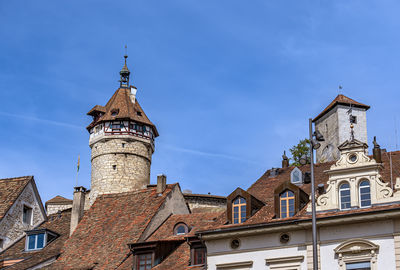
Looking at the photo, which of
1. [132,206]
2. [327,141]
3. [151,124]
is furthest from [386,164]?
[151,124]

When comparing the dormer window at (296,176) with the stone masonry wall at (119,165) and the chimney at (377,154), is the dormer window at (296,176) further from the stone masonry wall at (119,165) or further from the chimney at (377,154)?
the stone masonry wall at (119,165)

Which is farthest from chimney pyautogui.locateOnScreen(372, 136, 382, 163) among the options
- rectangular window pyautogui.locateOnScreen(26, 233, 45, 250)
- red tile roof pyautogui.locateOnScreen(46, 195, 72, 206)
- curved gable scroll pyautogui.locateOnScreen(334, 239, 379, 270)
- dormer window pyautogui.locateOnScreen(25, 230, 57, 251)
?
red tile roof pyautogui.locateOnScreen(46, 195, 72, 206)

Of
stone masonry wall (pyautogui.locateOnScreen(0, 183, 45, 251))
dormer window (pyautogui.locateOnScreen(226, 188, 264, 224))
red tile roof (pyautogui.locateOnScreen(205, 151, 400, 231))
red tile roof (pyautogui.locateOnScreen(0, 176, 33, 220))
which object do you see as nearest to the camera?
red tile roof (pyautogui.locateOnScreen(205, 151, 400, 231))

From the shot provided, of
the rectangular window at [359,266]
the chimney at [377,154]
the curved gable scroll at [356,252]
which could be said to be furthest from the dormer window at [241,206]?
the chimney at [377,154]

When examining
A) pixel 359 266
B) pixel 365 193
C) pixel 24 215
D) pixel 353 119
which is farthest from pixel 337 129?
pixel 359 266

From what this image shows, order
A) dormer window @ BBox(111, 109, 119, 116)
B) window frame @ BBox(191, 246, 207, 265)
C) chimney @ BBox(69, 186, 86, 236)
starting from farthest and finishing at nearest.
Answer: dormer window @ BBox(111, 109, 119, 116) < chimney @ BBox(69, 186, 86, 236) < window frame @ BBox(191, 246, 207, 265)

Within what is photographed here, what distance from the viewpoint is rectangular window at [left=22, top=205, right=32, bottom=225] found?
2162 inches

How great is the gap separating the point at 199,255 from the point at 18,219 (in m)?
18.4

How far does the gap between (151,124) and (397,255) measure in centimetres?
4764

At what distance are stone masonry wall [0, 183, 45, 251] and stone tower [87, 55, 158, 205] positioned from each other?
17893mm

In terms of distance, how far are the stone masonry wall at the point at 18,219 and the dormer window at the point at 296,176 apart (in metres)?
20.6

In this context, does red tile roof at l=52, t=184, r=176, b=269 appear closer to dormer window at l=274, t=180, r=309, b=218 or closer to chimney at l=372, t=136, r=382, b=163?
dormer window at l=274, t=180, r=309, b=218

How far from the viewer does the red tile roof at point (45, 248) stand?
46.9m

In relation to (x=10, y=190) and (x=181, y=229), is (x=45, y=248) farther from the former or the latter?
(x=181, y=229)
